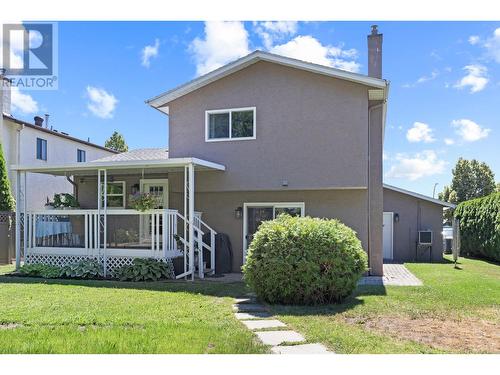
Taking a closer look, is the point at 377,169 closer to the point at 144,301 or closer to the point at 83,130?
the point at 144,301

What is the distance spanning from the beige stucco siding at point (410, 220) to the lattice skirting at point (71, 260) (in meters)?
11.6

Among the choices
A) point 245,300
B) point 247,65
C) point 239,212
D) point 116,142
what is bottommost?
point 245,300

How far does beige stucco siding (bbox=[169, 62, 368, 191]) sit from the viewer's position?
495 inches

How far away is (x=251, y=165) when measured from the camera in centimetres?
1330

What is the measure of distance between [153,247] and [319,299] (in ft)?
18.4

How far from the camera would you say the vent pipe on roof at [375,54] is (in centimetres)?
1348

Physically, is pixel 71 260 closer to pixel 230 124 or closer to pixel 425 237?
pixel 230 124

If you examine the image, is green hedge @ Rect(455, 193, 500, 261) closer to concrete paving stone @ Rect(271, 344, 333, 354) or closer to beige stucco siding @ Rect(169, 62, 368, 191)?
beige stucco siding @ Rect(169, 62, 368, 191)

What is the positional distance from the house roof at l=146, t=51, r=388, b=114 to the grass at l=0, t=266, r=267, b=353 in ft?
20.4

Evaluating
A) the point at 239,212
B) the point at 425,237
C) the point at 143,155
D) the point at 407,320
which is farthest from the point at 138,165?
the point at 425,237

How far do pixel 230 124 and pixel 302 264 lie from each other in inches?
260

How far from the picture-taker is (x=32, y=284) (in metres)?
10.9

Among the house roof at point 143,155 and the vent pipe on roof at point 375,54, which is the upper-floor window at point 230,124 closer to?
the house roof at point 143,155
